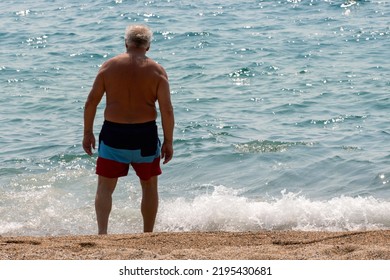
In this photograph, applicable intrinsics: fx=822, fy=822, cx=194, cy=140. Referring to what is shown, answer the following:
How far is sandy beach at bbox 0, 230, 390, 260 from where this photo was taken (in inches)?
216

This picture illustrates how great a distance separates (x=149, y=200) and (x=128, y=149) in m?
0.54

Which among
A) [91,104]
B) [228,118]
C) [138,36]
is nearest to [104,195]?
[91,104]

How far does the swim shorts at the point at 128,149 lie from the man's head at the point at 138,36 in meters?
0.62

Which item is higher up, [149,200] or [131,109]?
[131,109]

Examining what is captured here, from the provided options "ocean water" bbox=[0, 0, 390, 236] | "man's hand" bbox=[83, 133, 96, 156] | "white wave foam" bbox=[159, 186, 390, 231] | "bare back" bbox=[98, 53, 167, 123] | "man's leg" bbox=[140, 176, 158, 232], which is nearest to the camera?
"bare back" bbox=[98, 53, 167, 123]

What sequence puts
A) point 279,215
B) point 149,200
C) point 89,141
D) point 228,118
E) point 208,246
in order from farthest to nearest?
point 228,118 → point 279,215 → point 149,200 → point 89,141 → point 208,246

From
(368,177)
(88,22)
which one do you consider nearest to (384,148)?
(368,177)

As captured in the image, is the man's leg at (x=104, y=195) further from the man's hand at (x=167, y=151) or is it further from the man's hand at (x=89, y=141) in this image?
the man's hand at (x=167, y=151)

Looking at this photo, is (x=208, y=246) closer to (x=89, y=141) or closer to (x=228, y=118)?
(x=89, y=141)

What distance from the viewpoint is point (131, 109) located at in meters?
6.36

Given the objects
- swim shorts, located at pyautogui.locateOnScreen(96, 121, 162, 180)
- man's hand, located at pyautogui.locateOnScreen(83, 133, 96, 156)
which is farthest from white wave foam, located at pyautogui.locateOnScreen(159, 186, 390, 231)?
man's hand, located at pyautogui.locateOnScreen(83, 133, 96, 156)

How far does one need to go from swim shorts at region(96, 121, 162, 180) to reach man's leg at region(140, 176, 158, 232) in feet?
0.30

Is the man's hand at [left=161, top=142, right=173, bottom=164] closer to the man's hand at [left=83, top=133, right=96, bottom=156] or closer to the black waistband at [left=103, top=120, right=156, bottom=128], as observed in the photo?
the black waistband at [left=103, top=120, right=156, bottom=128]

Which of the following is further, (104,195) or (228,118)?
(228,118)
